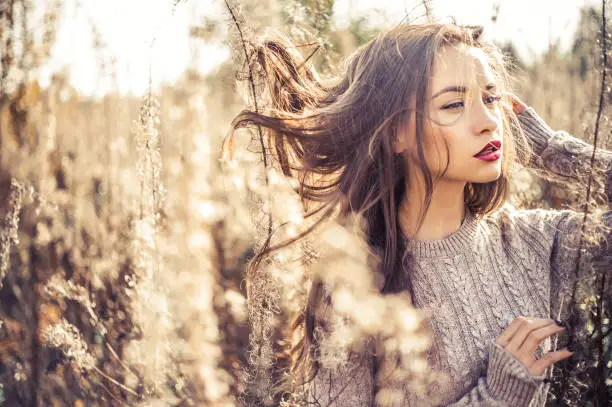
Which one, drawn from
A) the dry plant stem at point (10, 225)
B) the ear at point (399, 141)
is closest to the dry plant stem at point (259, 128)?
the ear at point (399, 141)

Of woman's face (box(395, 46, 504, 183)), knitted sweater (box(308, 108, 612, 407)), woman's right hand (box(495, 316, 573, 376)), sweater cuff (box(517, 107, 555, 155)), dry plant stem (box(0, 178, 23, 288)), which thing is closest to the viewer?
woman's right hand (box(495, 316, 573, 376))

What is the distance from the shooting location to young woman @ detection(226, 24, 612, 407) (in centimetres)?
170

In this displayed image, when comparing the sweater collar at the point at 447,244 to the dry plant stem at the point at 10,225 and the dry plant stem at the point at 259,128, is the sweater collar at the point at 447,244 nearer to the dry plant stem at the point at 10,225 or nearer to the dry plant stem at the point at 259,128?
→ the dry plant stem at the point at 259,128

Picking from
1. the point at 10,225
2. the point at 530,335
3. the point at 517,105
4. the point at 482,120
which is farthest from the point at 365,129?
the point at 10,225

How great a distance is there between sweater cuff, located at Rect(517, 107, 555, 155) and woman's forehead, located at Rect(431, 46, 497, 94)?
24 centimetres

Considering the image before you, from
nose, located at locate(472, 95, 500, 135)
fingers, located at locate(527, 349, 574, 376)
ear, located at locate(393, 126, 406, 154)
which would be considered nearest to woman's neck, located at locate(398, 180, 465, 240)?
ear, located at locate(393, 126, 406, 154)

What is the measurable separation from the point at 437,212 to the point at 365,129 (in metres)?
0.30

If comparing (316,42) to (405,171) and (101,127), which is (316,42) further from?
(101,127)

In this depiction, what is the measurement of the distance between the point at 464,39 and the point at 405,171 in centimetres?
38

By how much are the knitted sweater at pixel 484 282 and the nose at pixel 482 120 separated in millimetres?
266

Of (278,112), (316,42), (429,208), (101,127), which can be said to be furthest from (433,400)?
(101,127)

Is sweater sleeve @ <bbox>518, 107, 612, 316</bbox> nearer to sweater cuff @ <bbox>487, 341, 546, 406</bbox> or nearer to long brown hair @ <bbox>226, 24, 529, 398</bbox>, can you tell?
long brown hair @ <bbox>226, 24, 529, 398</bbox>

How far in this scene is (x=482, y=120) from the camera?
165cm

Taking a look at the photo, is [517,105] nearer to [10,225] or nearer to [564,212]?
[564,212]
